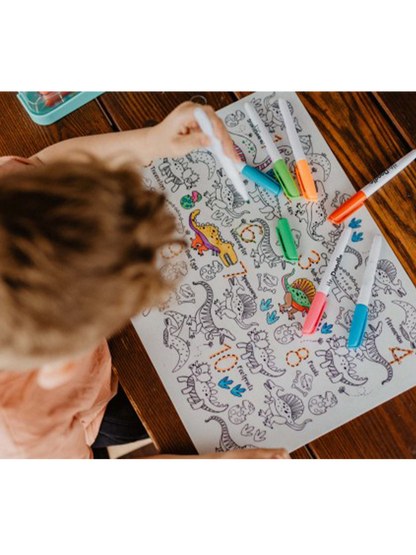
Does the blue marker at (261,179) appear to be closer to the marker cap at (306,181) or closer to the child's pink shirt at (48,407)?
the marker cap at (306,181)

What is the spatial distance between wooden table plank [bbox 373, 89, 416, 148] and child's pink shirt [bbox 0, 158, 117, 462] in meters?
0.47

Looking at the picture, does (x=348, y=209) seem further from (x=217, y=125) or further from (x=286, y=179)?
(x=217, y=125)

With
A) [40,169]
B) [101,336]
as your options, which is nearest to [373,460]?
[101,336]

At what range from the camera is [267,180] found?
611mm

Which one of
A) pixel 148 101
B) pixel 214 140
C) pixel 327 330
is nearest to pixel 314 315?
pixel 327 330

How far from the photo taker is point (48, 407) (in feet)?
1.84

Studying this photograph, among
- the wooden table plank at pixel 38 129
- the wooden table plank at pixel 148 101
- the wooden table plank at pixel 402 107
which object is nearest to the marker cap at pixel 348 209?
the wooden table plank at pixel 402 107

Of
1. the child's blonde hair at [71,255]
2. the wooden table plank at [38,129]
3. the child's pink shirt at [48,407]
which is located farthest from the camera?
the wooden table plank at [38,129]

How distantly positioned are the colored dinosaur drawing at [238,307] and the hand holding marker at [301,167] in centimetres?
15

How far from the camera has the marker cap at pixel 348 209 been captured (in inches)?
23.5

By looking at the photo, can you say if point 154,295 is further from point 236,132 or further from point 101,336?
point 236,132

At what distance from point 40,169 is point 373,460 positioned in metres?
0.48

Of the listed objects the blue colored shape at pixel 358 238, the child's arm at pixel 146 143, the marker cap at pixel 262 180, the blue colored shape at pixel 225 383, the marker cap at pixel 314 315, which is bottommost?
the blue colored shape at pixel 225 383

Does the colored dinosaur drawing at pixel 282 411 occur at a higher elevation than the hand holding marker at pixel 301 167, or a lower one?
lower
